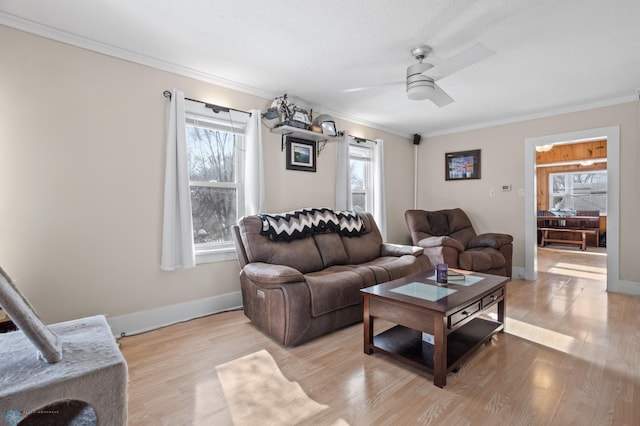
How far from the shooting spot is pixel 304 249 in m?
3.14

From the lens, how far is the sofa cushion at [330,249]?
3.29m

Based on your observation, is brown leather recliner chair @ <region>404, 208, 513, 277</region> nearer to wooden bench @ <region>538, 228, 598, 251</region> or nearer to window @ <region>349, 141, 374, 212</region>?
window @ <region>349, 141, 374, 212</region>

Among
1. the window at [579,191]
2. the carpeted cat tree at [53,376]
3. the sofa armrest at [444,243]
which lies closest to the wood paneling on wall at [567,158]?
the window at [579,191]

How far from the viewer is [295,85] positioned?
3363mm

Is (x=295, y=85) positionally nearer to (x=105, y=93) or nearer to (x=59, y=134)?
(x=105, y=93)

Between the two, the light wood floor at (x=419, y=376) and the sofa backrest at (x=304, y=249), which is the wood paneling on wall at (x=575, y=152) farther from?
the sofa backrest at (x=304, y=249)

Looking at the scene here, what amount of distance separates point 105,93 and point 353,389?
2.82 metres

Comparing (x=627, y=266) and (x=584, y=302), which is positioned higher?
(x=627, y=266)

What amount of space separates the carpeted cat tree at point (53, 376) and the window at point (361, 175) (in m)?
3.84

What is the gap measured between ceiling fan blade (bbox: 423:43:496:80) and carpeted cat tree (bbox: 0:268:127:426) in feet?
8.12

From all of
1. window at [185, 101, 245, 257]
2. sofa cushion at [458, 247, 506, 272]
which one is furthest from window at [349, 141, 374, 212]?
window at [185, 101, 245, 257]

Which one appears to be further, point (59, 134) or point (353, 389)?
point (59, 134)

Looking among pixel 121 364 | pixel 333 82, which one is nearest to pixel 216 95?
pixel 333 82

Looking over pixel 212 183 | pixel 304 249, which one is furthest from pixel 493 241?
pixel 212 183
